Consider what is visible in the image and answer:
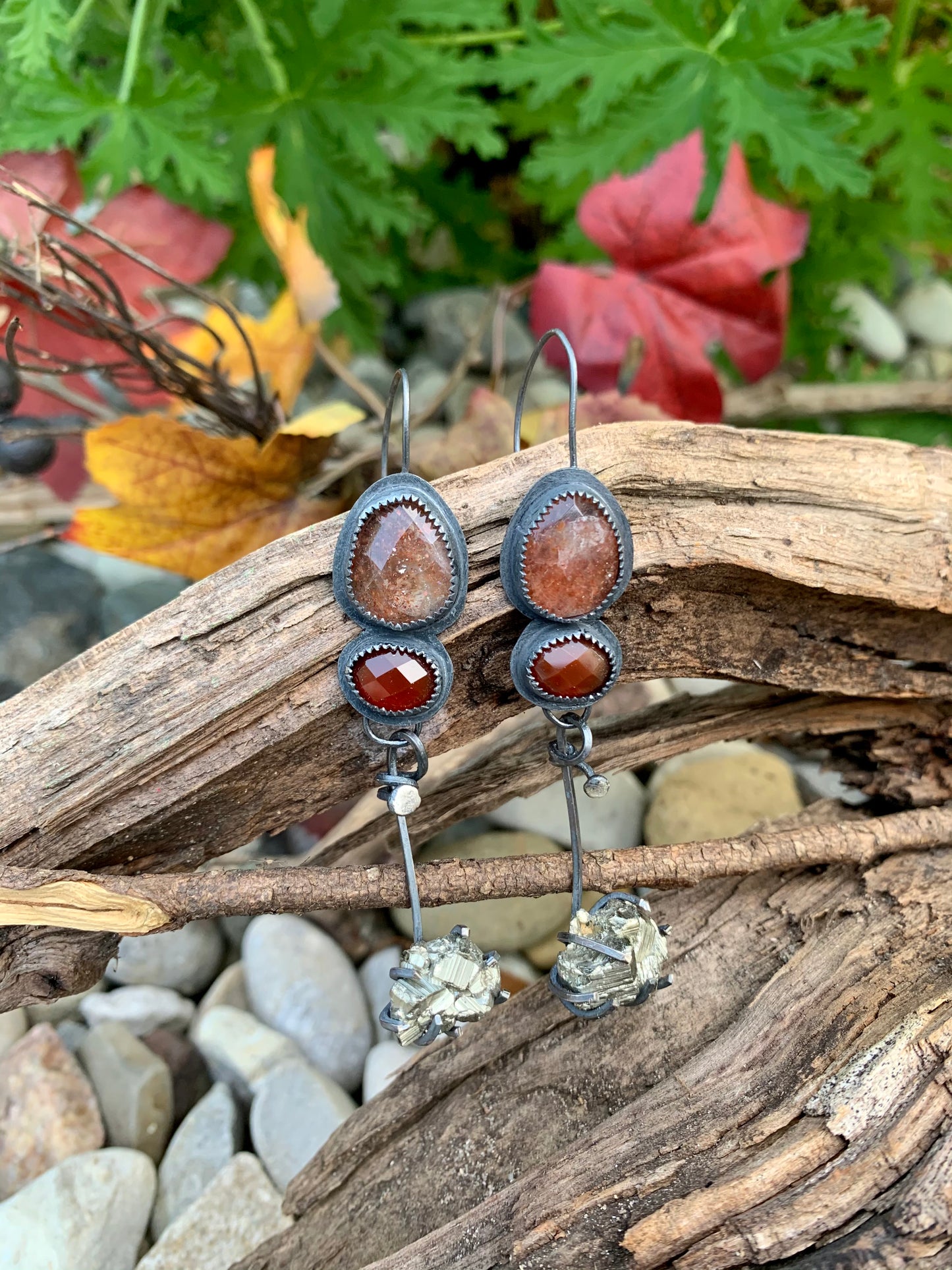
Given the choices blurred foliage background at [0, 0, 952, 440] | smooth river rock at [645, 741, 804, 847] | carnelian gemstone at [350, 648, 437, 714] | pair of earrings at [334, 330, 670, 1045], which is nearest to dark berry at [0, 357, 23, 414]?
blurred foliage background at [0, 0, 952, 440]

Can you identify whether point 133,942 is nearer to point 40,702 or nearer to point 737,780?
point 40,702

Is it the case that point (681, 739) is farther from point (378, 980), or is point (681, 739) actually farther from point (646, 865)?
point (378, 980)

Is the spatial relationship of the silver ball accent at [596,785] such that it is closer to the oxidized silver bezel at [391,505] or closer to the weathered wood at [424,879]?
the weathered wood at [424,879]

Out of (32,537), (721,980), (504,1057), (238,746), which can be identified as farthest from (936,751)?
(32,537)

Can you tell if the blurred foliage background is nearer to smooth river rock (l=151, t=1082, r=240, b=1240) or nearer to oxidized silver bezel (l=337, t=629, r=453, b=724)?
oxidized silver bezel (l=337, t=629, r=453, b=724)

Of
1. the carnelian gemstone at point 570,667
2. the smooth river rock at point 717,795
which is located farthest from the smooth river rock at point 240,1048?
the carnelian gemstone at point 570,667

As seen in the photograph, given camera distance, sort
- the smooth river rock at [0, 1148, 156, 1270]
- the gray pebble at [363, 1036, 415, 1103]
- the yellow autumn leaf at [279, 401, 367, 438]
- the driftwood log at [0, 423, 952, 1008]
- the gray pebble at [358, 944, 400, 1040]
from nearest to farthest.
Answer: the driftwood log at [0, 423, 952, 1008], the smooth river rock at [0, 1148, 156, 1270], the yellow autumn leaf at [279, 401, 367, 438], the gray pebble at [363, 1036, 415, 1103], the gray pebble at [358, 944, 400, 1040]
